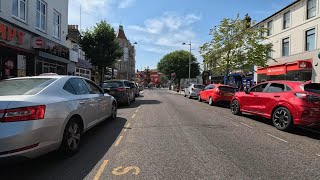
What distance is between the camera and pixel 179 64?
71562 mm

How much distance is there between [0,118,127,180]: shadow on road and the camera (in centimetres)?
477

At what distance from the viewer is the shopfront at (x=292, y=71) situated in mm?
24136

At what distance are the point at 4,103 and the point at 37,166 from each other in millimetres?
1376

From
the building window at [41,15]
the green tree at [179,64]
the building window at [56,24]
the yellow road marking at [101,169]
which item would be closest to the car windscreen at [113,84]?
the building window at [41,15]

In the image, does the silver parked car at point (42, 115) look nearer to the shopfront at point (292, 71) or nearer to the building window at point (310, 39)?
the shopfront at point (292, 71)

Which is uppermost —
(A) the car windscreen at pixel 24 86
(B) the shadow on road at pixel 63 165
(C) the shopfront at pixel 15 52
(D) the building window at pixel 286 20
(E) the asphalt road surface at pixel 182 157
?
(D) the building window at pixel 286 20

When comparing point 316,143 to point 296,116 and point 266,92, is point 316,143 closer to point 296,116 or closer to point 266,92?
point 296,116

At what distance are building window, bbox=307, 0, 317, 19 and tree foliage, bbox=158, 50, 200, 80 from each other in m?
45.3

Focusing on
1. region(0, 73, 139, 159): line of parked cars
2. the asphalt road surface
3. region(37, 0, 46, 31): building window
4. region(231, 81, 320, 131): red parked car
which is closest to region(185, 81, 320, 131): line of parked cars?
region(231, 81, 320, 131): red parked car

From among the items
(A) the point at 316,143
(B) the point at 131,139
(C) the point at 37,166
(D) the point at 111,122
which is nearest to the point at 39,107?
(C) the point at 37,166

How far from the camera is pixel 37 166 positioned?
5270 millimetres

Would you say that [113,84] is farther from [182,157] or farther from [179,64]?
[179,64]

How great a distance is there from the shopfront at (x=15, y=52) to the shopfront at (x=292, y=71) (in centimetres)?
2078

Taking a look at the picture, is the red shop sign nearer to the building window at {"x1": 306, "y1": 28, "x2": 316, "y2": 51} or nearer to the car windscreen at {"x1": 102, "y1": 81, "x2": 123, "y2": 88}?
the building window at {"x1": 306, "y1": 28, "x2": 316, "y2": 51}
